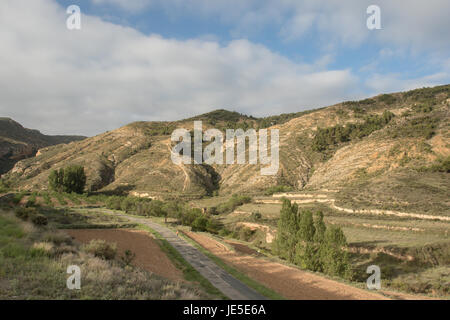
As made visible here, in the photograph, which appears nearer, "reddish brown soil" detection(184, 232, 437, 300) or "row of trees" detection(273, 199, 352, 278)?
"reddish brown soil" detection(184, 232, 437, 300)

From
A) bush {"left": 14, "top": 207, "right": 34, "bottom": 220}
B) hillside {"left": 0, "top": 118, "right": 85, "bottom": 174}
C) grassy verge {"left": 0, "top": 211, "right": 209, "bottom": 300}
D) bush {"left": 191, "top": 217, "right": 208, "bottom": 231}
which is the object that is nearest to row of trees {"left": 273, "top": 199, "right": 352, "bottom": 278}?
grassy verge {"left": 0, "top": 211, "right": 209, "bottom": 300}

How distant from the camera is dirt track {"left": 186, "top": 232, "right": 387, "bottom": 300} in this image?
13562 mm

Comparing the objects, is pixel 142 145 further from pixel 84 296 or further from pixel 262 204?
pixel 84 296

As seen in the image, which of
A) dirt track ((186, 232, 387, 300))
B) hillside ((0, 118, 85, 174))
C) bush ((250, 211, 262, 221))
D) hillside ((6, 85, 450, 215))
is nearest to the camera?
dirt track ((186, 232, 387, 300))

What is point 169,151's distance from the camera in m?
100

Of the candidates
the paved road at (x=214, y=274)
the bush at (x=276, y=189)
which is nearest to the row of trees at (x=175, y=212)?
the paved road at (x=214, y=274)

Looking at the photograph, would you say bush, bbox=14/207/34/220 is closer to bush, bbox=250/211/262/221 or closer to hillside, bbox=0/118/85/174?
bush, bbox=250/211/262/221

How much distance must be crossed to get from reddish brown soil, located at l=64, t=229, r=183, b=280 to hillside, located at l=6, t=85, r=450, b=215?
31.0m

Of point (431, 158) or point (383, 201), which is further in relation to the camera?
point (431, 158)

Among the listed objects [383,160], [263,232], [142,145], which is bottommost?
[263,232]

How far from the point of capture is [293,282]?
16.0m

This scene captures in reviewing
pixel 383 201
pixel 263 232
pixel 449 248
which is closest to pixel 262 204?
pixel 263 232

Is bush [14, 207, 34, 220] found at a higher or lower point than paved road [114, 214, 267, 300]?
higher

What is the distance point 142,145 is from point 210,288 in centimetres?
A: 10225
